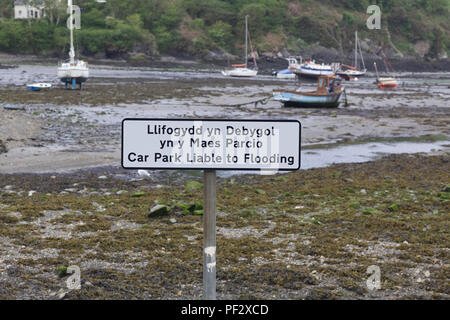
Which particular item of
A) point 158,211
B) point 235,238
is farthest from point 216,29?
point 235,238

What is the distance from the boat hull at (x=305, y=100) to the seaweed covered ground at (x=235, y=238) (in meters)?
27.1

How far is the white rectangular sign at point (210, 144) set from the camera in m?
4.81

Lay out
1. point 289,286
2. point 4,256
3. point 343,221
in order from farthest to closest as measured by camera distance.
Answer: point 343,221, point 4,256, point 289,286

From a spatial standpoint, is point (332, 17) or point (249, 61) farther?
point (332, 17)

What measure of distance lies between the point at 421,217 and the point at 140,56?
104m

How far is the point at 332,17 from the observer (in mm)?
141625

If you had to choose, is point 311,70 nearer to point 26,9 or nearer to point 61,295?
point 26,9

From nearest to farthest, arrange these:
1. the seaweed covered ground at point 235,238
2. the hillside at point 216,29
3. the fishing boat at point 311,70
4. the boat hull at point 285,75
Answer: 1. the seaweed covered ground at point 235,238
2. the fishing boat at point 311,70
3. the boat hull at point 285,75
4. the hillside at point 216,29

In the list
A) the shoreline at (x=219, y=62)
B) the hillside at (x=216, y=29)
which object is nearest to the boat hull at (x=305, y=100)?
the shoreline at (x=219, y=62)

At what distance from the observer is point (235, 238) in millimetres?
10422

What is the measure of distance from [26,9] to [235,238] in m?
131

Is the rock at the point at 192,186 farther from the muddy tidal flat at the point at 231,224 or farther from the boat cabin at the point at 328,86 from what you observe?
the boat cabin at the point at 328,86

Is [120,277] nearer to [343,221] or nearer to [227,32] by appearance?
[343,221]
